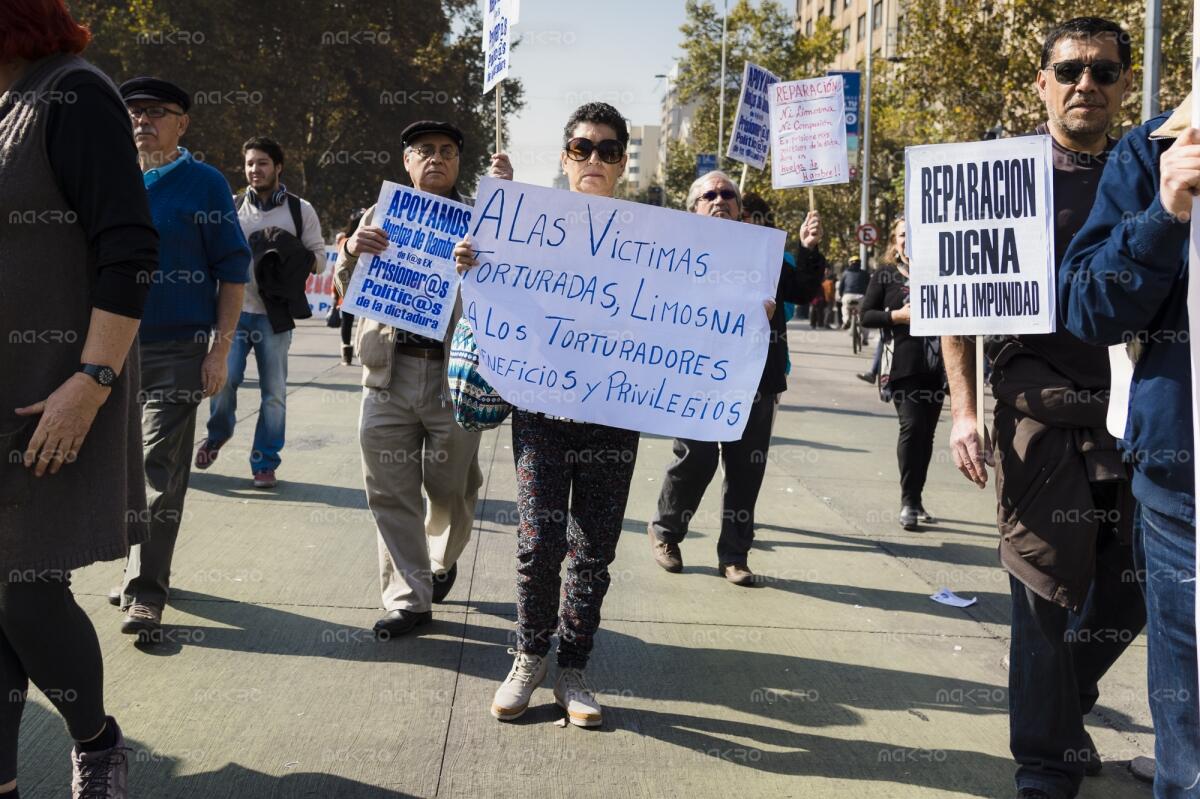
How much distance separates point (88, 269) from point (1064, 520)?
2.58m

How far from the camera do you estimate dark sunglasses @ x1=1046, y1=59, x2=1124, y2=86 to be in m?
3.27

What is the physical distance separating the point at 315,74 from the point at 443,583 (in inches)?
1155

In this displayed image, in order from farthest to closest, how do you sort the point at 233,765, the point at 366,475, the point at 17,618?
the point at 366,475, the point at 233,765, the point at 17,618

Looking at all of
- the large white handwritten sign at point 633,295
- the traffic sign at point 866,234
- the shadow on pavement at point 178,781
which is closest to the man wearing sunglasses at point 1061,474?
the large white handwritten sign at point 633,295

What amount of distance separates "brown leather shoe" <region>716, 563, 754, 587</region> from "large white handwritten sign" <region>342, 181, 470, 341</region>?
6.72 feet

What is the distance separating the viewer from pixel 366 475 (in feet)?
15.0

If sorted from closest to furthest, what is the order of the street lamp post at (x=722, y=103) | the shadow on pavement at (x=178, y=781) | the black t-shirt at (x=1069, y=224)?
the shadow on pavement at (x=178, y=781), the black t-shirt at (x=1069, y=224), the street lamp post at (x=722, y=103)

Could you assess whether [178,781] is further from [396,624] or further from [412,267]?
[412,267]

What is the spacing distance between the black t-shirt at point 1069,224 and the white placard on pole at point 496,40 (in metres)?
2.45

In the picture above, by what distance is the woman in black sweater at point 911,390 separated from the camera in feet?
23.4

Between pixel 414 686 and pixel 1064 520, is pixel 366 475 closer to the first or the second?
pixel 414 686

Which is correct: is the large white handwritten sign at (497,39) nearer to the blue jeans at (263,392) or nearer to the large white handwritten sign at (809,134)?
the large white handwritten sign at (809,134)

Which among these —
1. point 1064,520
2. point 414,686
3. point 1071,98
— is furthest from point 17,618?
point 1071,98

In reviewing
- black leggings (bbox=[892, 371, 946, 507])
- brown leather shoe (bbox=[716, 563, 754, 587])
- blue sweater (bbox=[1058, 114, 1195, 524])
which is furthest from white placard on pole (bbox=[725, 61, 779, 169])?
blue sweater (bbox=[1058, 114, 1195, 524])
